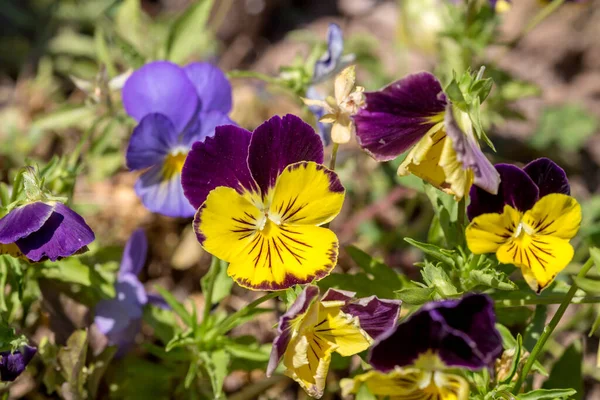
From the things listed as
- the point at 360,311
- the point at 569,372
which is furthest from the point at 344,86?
the point at 569,372

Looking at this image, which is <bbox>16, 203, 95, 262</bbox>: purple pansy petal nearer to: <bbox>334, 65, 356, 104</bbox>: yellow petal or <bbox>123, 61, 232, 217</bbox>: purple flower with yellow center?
<bbox>123, 61, 232, 217</bbox>: purple flower with yellow center

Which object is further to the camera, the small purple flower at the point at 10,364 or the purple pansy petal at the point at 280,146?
the small purple flower at the point at 10,364

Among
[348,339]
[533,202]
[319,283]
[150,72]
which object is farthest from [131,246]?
[533,202]

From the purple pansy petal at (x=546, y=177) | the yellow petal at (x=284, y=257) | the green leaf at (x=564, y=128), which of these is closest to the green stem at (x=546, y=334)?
the purple pansy petal at (x=546, y=177)

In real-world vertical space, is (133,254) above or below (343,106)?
below

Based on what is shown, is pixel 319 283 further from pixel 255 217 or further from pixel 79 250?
pixel 79 250

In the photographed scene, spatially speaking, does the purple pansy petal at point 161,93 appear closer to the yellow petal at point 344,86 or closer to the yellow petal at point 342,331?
the yellow petal at point 344,86

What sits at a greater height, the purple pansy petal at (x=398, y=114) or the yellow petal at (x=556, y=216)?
the purple pansy petal at (x=398, y=114)

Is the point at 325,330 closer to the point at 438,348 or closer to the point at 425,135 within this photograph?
the point at 438,348
